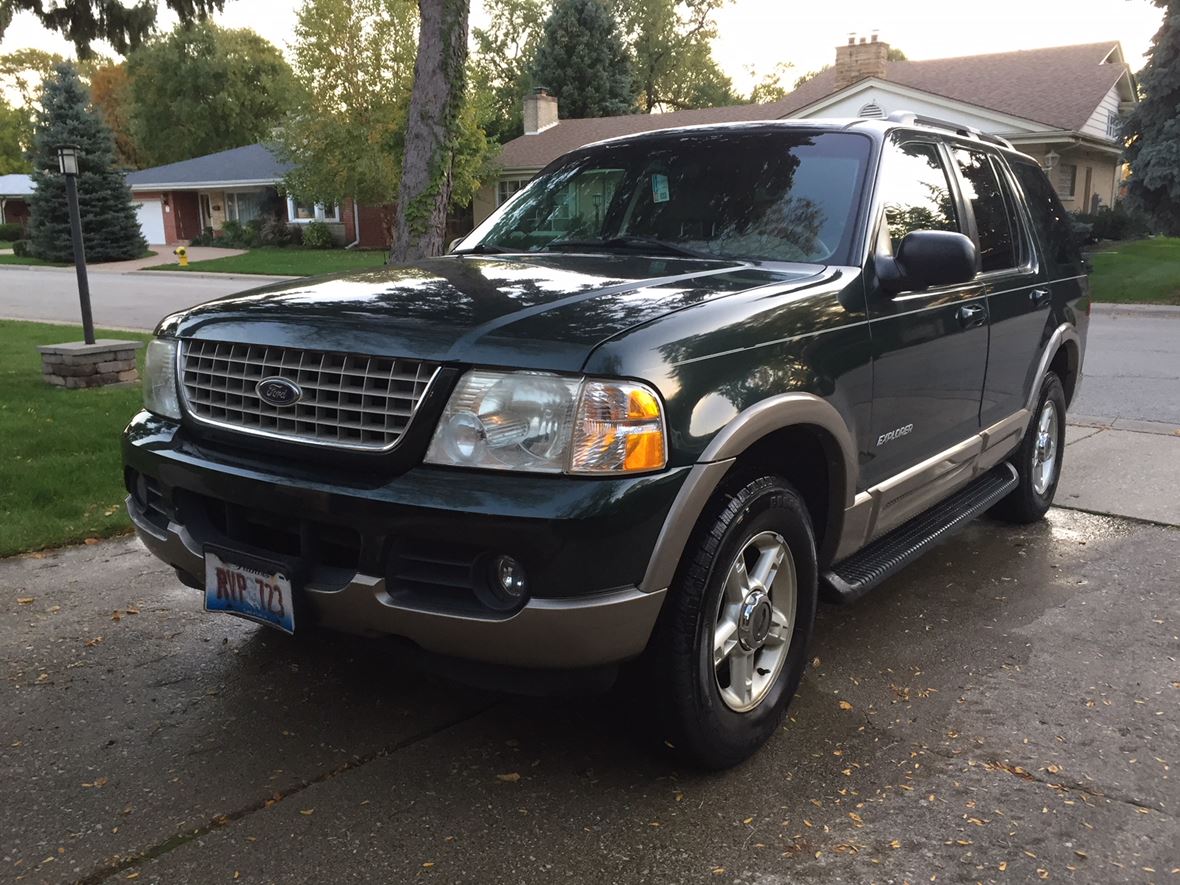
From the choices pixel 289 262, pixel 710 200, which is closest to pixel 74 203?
pixel 710 200

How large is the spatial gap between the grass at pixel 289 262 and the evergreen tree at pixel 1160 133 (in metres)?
20.4

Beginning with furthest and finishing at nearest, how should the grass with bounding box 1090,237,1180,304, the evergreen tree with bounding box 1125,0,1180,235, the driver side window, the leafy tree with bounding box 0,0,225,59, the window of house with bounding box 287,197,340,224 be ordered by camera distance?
the window of house with bounding box 287,197,340,224
the evergreen tree with bounding box 1125,0,1180,235
the grass with bounding box 1090,237,1180,304
the leafy tree with bounding box 0,0,225,59
the driver side window

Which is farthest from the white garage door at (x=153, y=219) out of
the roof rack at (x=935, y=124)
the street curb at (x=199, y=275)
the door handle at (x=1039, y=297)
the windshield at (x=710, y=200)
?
the door handle at (x=1039, y=297)

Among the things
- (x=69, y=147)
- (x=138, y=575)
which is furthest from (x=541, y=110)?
(x=138, y=575)

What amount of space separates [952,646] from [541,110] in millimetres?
39593

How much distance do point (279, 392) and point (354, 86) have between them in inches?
1303

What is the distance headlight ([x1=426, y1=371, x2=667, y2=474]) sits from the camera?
2.49 meters

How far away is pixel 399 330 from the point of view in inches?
106

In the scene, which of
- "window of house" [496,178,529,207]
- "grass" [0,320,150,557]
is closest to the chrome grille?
"grass" [0,320,150,557]

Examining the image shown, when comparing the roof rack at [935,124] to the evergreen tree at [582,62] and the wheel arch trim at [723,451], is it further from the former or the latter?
the evergreen tree at [582,62]

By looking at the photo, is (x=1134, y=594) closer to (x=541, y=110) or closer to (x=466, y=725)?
(x=466, y=725)

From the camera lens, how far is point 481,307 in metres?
2.83

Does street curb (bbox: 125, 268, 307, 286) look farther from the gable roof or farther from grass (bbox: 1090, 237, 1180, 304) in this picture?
grass (bbox: 1090, 237, 1180, 304)

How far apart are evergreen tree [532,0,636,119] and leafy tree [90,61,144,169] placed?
35.9 metres
